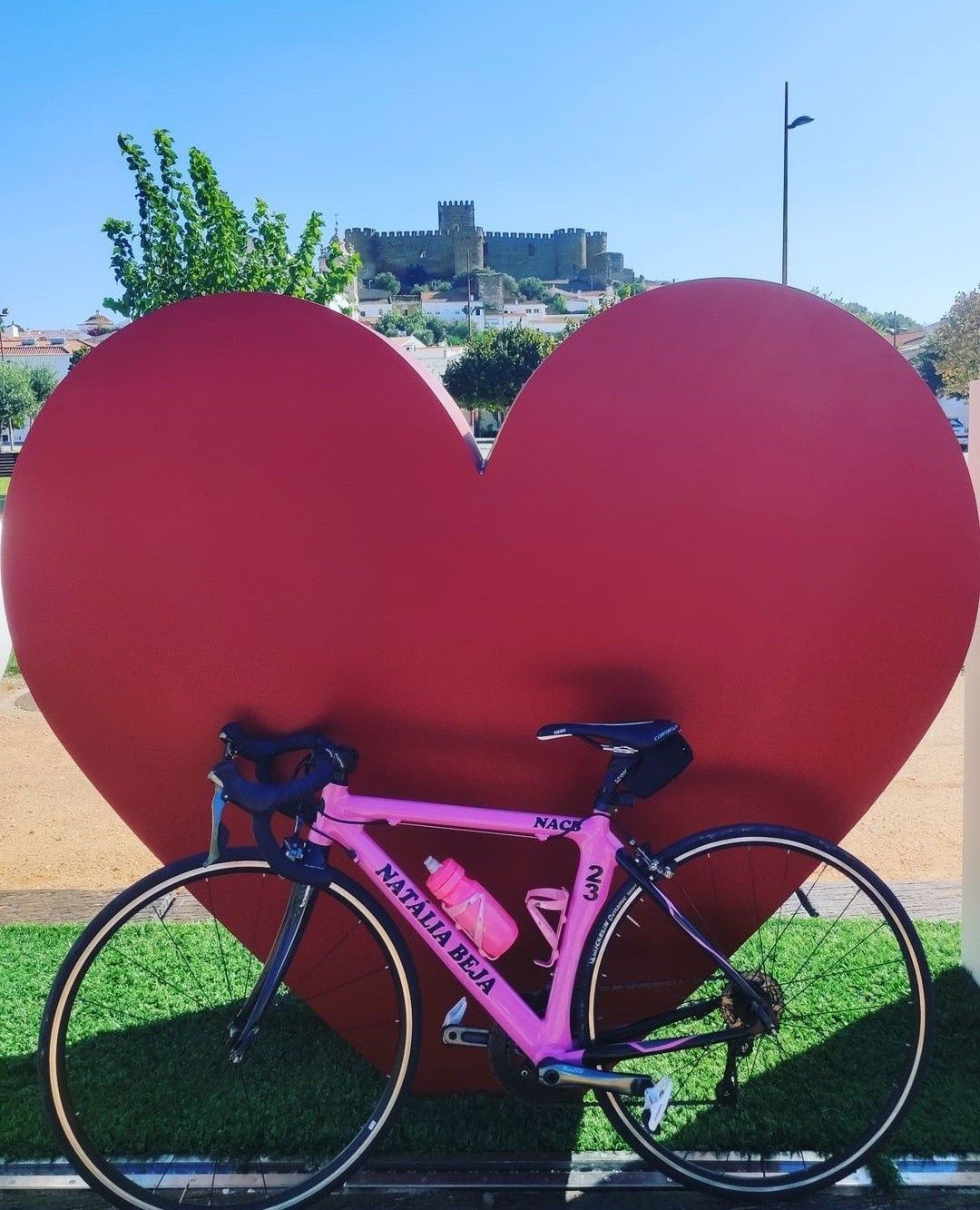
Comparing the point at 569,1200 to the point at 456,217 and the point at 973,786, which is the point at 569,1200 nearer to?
A: the point at 973,786

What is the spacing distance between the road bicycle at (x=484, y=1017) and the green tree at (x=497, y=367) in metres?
48.3

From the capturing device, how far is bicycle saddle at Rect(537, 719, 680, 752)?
259 cm

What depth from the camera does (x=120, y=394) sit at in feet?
9.29

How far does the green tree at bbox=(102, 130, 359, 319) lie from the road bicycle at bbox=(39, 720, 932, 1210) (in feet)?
49.7

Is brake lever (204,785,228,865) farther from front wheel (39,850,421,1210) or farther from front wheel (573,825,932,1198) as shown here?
front wheel (573,825,932,1198)

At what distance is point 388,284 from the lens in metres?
114

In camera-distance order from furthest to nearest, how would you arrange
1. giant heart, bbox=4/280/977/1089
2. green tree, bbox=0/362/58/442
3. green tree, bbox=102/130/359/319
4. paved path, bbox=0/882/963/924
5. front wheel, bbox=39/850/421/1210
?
green tree, bbox=0/362/58/442, green tree, bbox=102/130/359/319, paved path, bbox=0/882/963/924, giant heart, bbox=4/280/977/1089, front wheel, bbox=39/850/421/1210

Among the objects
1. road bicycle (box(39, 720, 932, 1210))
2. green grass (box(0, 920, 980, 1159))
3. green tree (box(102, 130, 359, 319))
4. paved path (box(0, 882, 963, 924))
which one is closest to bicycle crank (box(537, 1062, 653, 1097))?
road bicycle (box(39, 720, 932, 1210))

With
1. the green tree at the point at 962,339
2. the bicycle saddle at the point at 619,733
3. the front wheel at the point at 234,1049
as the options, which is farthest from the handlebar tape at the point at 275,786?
the green tree at the point at 962,339

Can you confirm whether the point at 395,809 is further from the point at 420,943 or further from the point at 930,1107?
the point at 930,1107

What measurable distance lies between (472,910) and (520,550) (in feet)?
3.14

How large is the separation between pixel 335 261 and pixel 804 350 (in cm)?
1970

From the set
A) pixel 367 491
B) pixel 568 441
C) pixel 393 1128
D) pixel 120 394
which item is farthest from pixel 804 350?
pixel 393 1128

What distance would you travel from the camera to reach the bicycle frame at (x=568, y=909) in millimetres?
2590
